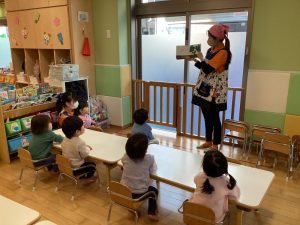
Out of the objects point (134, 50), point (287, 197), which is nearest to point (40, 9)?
point (134, 50)

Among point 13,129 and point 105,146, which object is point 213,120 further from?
point 13,129

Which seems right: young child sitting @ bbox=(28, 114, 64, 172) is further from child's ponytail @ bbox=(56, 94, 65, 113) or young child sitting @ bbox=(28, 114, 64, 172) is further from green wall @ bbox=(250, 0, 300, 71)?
green wall @ bbox=(250, 0, 300, 71)

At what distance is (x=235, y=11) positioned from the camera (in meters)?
3.59

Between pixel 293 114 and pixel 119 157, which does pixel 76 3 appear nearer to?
pixel 119 157

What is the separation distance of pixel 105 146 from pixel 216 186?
129 centimetres

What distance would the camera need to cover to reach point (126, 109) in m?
4.72

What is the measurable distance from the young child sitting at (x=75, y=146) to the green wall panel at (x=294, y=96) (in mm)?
2458

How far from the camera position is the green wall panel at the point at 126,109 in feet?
15.3

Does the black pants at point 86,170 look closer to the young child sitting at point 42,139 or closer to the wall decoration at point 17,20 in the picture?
the young child sitting at point 42,139

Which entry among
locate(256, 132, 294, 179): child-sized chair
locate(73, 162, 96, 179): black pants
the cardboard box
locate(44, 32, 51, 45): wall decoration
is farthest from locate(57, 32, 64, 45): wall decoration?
locate(256, 132, 294, 179): child-sized chair

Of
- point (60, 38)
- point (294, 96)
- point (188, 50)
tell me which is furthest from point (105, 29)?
point (294, 96)

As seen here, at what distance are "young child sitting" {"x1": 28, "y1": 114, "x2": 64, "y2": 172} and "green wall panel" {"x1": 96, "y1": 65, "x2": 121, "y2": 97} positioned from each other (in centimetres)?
192

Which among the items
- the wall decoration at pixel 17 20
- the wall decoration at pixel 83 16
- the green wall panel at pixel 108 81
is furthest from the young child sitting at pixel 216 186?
the wall decoration at pixel 17 20

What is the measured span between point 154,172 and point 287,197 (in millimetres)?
1463
